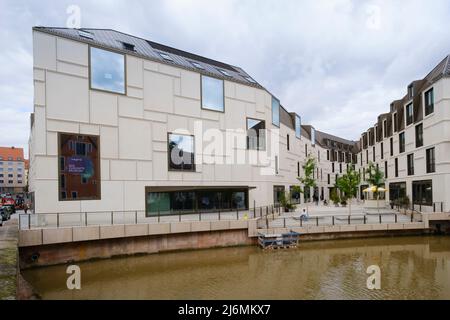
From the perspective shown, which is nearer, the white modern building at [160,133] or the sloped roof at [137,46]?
the white modern building at [160,133]

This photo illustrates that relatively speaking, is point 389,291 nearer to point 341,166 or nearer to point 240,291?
point 240,291

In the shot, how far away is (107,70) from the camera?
19.6 m

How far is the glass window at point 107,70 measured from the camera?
19078mm

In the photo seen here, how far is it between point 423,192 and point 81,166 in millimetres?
28905

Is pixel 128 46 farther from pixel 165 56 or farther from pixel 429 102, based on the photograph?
pixel 429 102

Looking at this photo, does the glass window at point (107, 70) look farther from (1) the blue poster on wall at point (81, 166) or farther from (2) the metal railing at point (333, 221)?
(2) the metal railing at point (333, 221)

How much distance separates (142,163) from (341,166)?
48.6 m

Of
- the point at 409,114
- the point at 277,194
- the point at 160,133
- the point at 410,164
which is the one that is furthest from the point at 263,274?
the point at 409,114

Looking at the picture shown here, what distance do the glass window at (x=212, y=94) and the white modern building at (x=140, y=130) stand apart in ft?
0.28

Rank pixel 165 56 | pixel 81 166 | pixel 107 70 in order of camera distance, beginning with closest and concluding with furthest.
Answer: pixel 81 166 → pixel 107 70 → pixel 165 56

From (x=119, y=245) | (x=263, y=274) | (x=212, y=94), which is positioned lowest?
(x=263, y=274)

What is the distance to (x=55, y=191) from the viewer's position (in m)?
17.4

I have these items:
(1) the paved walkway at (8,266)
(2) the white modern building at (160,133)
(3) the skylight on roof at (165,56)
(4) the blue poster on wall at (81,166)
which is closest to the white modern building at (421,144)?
(2) the white modern building at (160,133)

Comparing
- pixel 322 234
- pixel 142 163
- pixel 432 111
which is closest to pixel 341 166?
pixel 432 111
